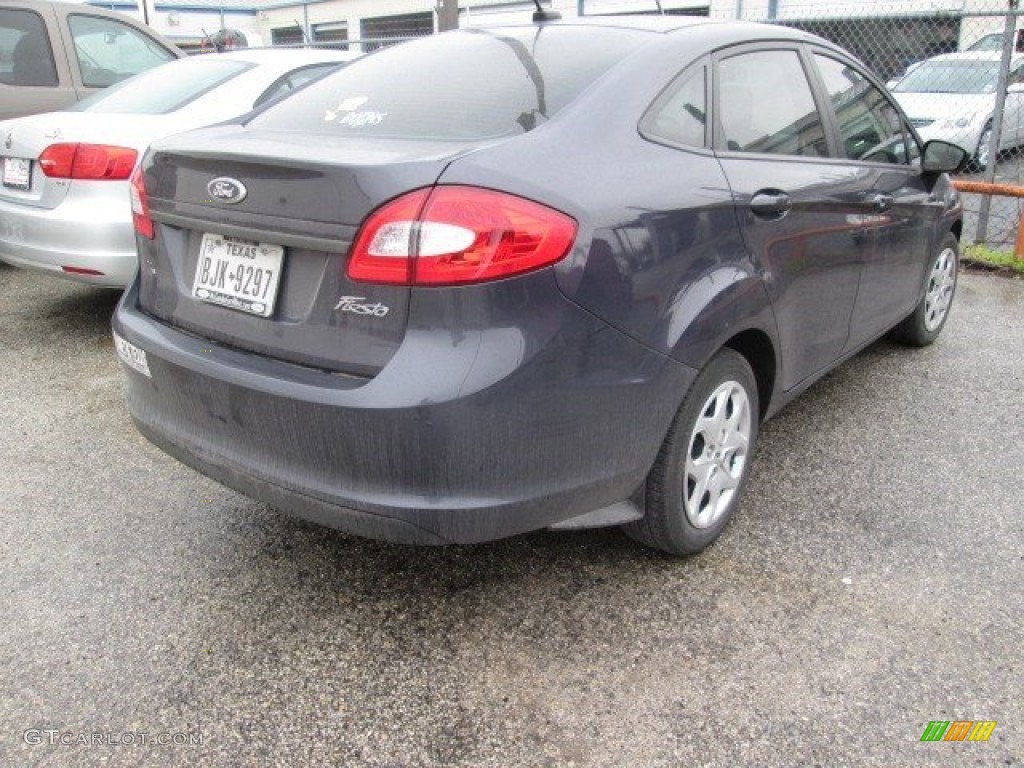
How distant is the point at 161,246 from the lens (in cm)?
253

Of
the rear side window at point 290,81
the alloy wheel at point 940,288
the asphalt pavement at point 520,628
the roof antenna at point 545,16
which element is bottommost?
the asphalt pavement at point 520,628

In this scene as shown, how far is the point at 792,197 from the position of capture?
2.83m

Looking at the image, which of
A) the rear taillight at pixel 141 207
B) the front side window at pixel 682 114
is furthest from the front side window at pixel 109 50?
the front side window at pixel 682 114

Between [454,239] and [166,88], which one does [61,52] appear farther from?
[454,239]

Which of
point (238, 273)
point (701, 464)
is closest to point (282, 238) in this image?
point (238, 273)

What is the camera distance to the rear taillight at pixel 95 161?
14.5 ft

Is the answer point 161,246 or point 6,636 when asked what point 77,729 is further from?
point 161,246

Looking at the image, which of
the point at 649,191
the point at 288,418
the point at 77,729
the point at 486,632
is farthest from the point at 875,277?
the point at 77,729

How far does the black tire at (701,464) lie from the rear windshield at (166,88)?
3.57m

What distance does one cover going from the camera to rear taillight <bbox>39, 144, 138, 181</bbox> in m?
4.41

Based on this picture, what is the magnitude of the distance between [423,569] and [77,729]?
102cm

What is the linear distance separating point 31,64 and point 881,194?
19.1 ft

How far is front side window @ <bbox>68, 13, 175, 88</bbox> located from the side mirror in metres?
5.45

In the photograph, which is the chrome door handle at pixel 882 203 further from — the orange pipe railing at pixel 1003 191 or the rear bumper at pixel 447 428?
the orange pipe railing at pixel 1003 191
